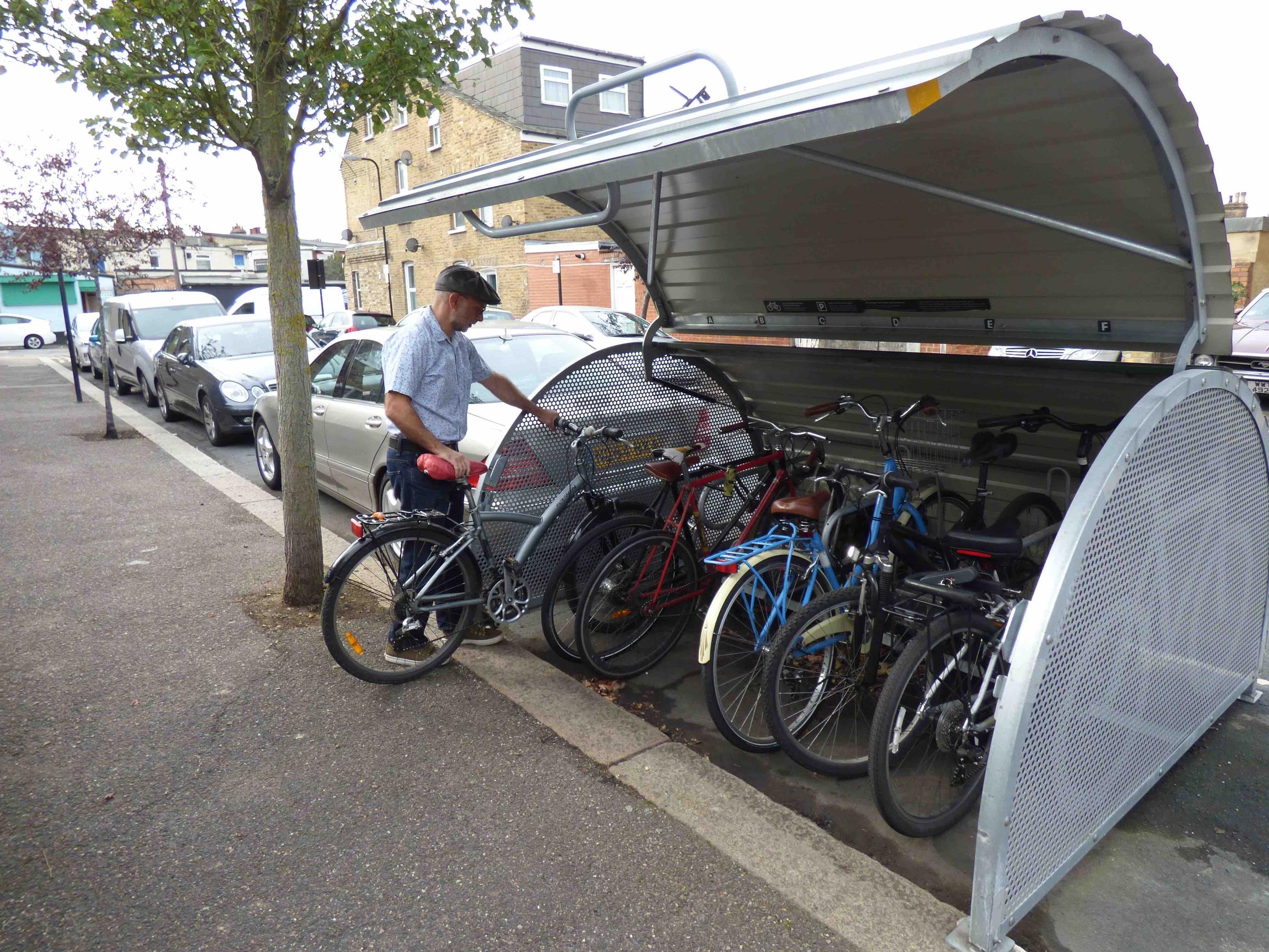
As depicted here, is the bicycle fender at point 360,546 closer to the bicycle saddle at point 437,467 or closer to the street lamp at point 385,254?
the bicycle saddle at point 437,467

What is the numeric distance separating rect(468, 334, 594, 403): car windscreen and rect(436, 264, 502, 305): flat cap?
6.53 ft

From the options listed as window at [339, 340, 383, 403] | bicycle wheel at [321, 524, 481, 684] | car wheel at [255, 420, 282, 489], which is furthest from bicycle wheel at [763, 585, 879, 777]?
car wheel at [255, 420, 282, 489]

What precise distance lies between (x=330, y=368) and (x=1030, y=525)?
220 inches

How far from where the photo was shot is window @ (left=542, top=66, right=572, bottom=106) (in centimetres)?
2852

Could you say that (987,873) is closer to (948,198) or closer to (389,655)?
(948,198)

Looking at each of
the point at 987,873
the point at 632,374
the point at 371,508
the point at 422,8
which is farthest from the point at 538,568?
the point at 422,8

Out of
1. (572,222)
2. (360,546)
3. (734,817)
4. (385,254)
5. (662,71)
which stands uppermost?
(385,254)

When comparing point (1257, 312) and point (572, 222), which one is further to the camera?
point (1257, 312)

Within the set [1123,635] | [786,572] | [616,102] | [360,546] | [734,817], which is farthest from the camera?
[616,102]

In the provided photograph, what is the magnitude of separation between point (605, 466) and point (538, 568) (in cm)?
70

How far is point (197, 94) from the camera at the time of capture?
14.1 feet

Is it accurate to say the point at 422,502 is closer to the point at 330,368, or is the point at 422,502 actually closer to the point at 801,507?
the point at 801,507

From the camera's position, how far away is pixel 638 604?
14.1ft

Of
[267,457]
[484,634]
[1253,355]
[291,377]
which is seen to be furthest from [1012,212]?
[1253,355]
